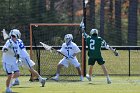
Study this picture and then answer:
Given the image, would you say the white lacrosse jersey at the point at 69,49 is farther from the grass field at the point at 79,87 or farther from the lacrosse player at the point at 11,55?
the lacrosse player at the point at 11,55

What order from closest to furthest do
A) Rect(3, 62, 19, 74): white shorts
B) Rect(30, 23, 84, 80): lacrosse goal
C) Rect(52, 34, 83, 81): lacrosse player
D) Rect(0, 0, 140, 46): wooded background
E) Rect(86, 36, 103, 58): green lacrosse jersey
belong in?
Rect(3, 62, 19, 74): white shorts, Rect(86, 36, 103, 58): green lacrosse jersey, Rect(52, 34, 83, 81): lacrosse player, Rect(30, 23, 84, 80): lacrosse goal, Rect(0, 0, 140, 46): wooded background

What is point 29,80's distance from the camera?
74.1 feet

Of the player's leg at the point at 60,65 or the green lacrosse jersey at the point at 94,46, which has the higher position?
the green lacrosse jersey at the point at 94,46

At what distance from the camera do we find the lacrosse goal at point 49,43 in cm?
2333

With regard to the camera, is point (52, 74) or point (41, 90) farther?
point (52, 74)

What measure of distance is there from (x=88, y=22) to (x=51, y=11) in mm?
4369

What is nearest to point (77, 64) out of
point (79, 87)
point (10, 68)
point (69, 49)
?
point (69, 49)

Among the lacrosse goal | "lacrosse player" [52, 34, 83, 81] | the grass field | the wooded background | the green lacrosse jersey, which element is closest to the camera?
the grass field

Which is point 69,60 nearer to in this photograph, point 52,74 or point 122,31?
point 52,74

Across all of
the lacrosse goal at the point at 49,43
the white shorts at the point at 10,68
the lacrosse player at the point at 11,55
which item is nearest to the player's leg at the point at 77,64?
the lacrosse goal at the point at 49,43

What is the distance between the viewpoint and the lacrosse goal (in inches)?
918

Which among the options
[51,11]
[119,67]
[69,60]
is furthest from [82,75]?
[51,11]

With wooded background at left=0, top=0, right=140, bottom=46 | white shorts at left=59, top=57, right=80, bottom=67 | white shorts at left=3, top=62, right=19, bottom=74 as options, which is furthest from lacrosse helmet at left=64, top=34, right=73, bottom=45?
wooded background at left=0, top=0, right=140, bottom=46

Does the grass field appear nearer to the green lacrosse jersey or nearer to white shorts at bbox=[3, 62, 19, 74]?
white shorts at bbox=[3, 62, 19, 74]
